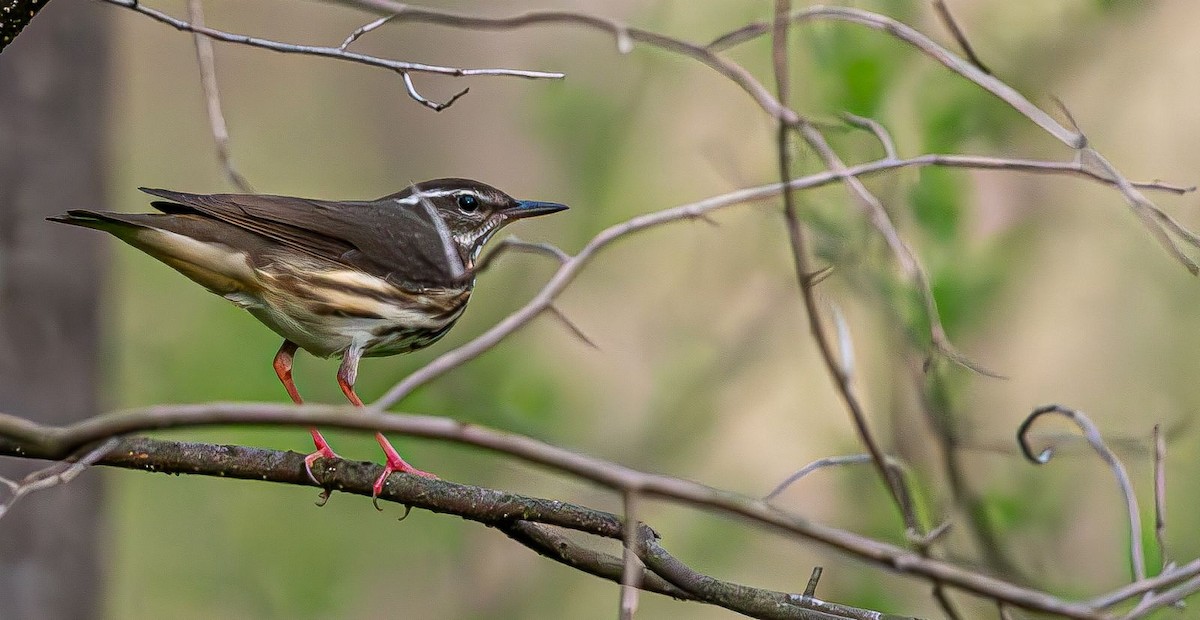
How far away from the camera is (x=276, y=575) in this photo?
7180mm

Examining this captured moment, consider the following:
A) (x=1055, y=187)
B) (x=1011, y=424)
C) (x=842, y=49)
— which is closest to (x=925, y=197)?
(x=842, y=49)

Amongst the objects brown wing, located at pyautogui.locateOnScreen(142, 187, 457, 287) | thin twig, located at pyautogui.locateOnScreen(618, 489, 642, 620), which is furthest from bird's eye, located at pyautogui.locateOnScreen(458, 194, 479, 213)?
thin twig, located at pyautogui.locateOnScreen(618, 489, 642, 620)

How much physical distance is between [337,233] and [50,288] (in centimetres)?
189

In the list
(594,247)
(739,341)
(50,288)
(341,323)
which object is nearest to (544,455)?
(594,247)

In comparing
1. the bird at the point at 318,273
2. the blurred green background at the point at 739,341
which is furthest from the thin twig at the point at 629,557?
the bird at the point at 318,273

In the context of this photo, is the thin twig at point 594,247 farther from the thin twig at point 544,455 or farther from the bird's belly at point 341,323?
the bird's belly at point 341,323

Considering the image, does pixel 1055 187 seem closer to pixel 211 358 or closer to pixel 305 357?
pixel 305 357

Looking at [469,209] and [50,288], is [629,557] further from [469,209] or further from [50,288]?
[50,288]

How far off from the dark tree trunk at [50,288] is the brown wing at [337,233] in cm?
163

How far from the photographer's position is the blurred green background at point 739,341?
4.94 metres

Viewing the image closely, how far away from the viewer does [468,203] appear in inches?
201

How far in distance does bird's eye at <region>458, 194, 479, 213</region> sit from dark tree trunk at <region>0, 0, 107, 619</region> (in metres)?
1.85

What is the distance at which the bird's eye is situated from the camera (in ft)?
16.7

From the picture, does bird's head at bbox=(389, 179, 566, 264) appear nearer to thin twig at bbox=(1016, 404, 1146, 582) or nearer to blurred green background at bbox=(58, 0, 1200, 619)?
blurred green background at bbox=(58, 0, 1200, 619)
